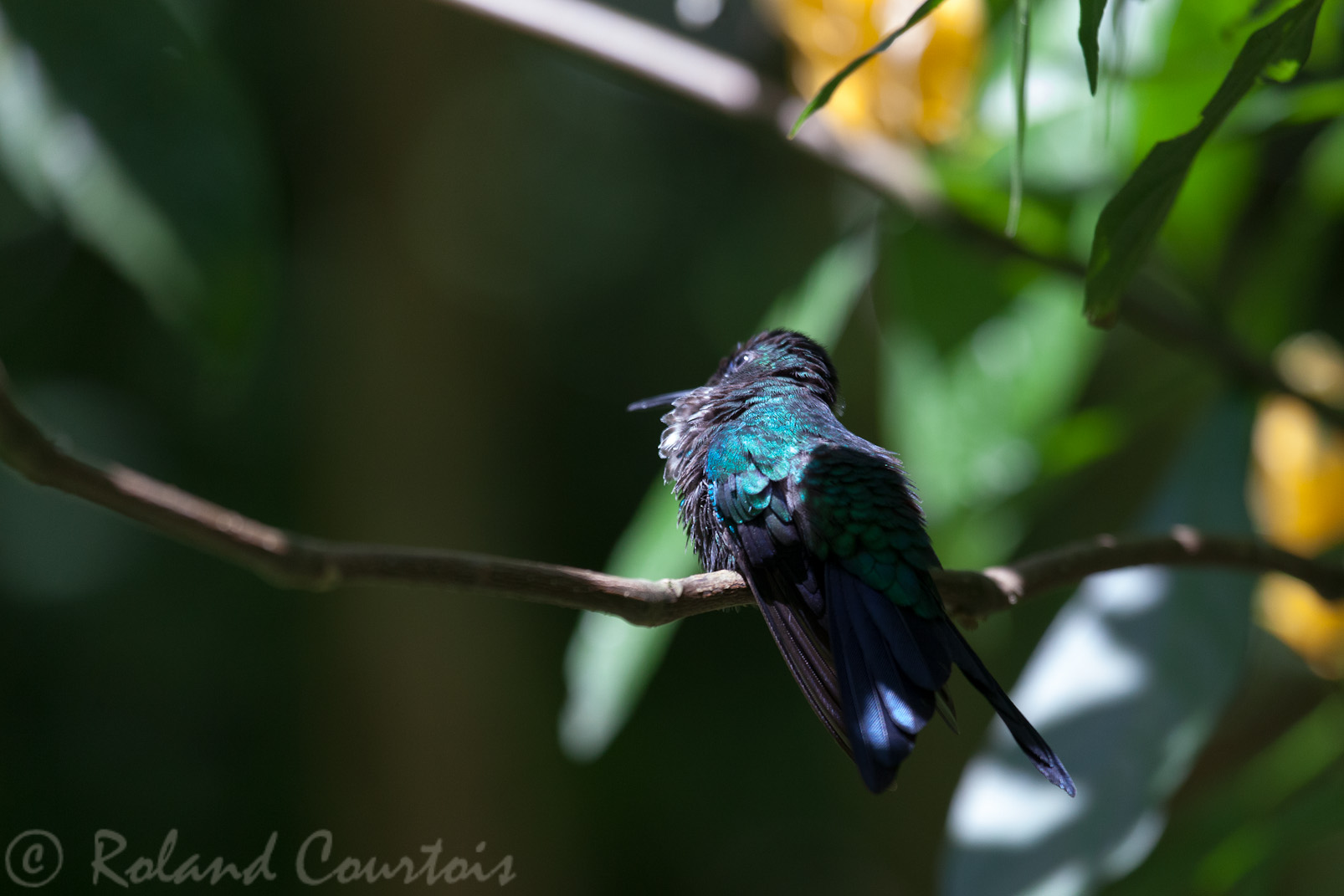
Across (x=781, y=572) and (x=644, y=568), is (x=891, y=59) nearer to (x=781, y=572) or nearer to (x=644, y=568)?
(x=644, y=568)

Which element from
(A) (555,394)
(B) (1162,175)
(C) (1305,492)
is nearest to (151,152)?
(B) (1162,175)

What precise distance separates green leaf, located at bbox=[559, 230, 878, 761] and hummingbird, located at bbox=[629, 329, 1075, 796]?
0.39 metres

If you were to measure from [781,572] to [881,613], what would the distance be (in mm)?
112

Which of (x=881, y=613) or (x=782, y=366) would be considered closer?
(x=881, y=613)

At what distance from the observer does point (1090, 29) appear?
2.02ft

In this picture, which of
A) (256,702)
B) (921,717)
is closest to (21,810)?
(256,702)

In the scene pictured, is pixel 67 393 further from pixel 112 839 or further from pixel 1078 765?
pixel 1078 765

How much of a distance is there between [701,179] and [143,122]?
10.1 feet

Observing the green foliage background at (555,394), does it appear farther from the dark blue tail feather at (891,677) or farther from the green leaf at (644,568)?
the dark blue tail feather at (891,677)

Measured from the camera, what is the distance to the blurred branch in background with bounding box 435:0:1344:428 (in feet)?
4.77

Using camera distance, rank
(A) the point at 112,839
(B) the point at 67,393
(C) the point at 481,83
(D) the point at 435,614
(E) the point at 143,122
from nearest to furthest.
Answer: (E) the point at 143,122
(D) the point at 435,614
(A) the point at 112,839
(B) the point at 67,393
(C) the point at 481,83

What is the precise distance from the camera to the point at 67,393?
3592mm

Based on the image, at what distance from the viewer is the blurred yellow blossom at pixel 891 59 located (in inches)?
57.5

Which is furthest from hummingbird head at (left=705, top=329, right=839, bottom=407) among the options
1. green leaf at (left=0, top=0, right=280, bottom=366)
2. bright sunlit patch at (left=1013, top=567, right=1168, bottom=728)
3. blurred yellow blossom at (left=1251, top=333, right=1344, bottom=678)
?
blurred yellow blossom at (left=1251, top=333, right=1344, bottom=678)
